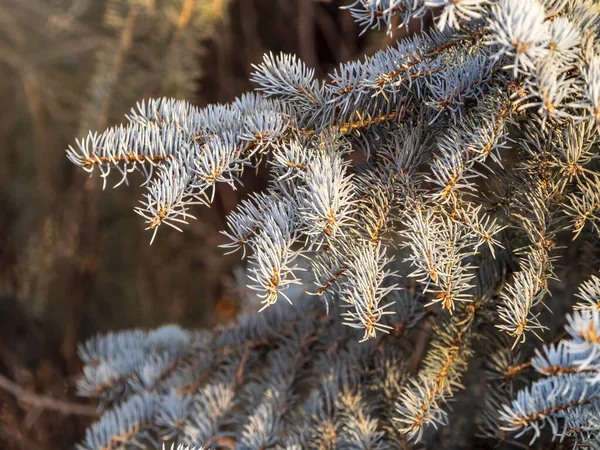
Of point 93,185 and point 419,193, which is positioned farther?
point 93,185

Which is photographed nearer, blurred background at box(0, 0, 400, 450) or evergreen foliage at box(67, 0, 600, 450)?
evergreen foliage at box(67, 0, 600, 450)

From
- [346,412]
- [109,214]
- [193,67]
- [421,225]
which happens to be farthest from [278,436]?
[109,214]

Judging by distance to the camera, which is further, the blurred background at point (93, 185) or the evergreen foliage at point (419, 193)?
the blurred background at point (93, 185)

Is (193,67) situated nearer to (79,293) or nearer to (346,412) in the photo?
(79,293)
